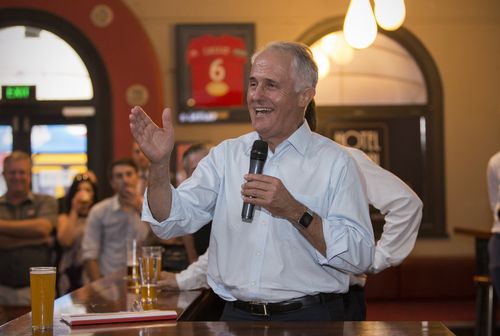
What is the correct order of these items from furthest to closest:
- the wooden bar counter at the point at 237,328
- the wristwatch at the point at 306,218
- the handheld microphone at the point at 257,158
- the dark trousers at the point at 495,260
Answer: the dark trousers at the point at 495,260, the handheld microphone at the point at 257,158, the wristwatch at the point at 306,218, the wooden bar counter at the point at 237,328

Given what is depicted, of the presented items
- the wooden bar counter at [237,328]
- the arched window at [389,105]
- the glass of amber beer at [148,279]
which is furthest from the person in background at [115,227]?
the wooden bar counter at [237,328]

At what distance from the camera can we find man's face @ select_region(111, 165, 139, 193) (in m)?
5.36

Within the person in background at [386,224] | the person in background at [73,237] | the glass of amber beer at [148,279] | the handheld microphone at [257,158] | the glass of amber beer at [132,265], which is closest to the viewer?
the handheld microphone at [257,158]

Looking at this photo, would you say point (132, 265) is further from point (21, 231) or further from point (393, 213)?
point (21, 231)

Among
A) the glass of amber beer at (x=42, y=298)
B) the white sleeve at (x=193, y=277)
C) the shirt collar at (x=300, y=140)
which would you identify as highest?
the shirt collar at (x=300, y=140)


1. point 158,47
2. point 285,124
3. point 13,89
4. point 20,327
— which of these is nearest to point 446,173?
point 158,47

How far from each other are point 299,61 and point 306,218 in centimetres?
55

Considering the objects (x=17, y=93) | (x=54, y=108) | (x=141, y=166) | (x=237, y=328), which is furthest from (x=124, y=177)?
(x=237, y=328)

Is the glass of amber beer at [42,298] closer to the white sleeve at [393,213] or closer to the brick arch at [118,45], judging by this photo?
the white sleeve at [393,213]

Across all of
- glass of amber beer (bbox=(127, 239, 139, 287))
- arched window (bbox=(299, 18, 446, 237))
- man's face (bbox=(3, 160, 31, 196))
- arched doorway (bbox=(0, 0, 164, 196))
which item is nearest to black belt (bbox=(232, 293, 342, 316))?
glass of amber beer (bbox=(127, 239, 139, 287))

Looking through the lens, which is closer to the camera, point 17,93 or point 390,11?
point 390,11

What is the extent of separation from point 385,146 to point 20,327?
5.25 meters

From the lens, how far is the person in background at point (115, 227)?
5250 millimetres

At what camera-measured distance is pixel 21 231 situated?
5.19m
